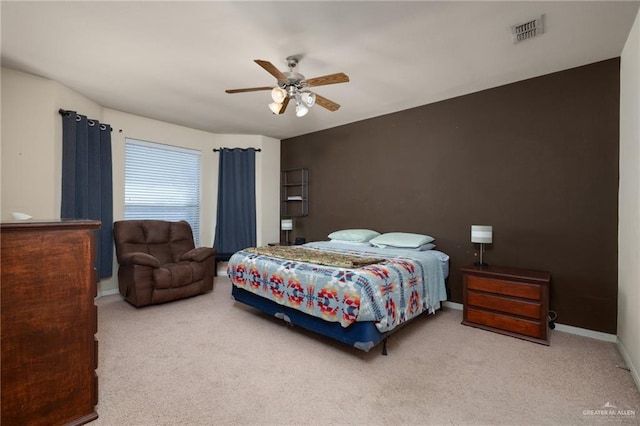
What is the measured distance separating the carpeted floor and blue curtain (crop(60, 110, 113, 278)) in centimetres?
138

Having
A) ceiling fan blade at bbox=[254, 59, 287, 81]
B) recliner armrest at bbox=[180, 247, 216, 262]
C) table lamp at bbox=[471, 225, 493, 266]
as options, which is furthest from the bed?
ceiling fan blade at bbox=[254, 59, 287, 81]

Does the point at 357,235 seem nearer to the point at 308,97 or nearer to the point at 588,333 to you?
the point at 308,97

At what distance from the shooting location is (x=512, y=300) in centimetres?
265

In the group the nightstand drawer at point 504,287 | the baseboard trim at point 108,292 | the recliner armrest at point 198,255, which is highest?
the recliner armrest at point 198,255

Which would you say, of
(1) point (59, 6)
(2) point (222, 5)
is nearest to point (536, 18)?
(2) point (222, 5)

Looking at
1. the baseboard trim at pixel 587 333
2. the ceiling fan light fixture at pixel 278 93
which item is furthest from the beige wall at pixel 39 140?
the baseboard trim at pixel 587 333

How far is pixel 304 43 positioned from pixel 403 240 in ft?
7.66

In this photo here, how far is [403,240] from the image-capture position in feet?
11.4

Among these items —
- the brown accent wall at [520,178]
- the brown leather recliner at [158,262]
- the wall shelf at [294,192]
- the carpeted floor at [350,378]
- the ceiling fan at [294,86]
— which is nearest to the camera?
the carpeted floor at [350,378]

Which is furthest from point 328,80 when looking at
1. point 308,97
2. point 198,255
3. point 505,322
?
point 198,255

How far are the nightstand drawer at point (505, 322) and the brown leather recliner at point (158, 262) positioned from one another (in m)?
3.28

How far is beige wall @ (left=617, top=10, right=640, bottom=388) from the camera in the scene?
2039mm

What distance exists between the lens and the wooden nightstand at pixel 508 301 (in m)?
2.53

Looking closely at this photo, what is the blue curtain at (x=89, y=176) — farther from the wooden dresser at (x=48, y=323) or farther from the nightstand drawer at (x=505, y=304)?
the nightstand drawer at (x=505, y=304)
